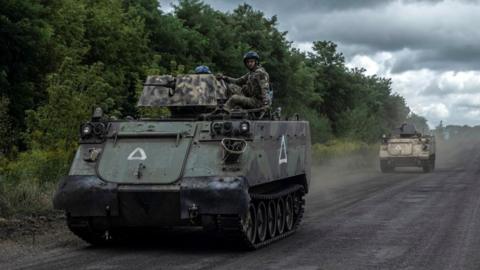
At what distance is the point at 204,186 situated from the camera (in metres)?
9.53

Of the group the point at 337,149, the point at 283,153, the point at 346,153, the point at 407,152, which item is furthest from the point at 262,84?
the point at 346,153

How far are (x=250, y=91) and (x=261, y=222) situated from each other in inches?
97.2

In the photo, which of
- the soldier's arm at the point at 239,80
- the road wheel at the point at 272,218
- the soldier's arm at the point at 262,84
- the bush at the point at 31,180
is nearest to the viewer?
the road wheel at the point at 272,218

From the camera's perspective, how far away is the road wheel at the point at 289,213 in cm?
1231

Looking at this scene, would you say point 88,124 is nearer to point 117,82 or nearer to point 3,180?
point 3,180

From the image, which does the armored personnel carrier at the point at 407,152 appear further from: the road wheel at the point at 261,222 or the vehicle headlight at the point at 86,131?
the vehicle headlight at the point at 86,131

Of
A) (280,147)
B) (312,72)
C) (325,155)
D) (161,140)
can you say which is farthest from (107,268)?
(312,72)

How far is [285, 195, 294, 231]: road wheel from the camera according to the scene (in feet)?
40.4

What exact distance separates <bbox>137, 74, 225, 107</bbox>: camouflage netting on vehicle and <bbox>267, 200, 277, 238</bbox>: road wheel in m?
1.84

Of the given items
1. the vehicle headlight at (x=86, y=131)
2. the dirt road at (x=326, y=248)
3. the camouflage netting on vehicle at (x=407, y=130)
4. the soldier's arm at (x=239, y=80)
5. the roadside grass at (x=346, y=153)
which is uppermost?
the soldier's arm at (x=239, y=80)

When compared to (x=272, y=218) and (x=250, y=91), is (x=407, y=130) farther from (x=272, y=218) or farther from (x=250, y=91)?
(x=272, y=218)

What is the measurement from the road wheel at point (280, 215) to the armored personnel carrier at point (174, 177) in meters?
0.48

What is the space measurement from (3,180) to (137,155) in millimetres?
5361

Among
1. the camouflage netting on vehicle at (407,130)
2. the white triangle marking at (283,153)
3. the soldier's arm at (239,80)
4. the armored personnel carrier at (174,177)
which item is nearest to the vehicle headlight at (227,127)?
the armored personnel carrier at (174,177)
